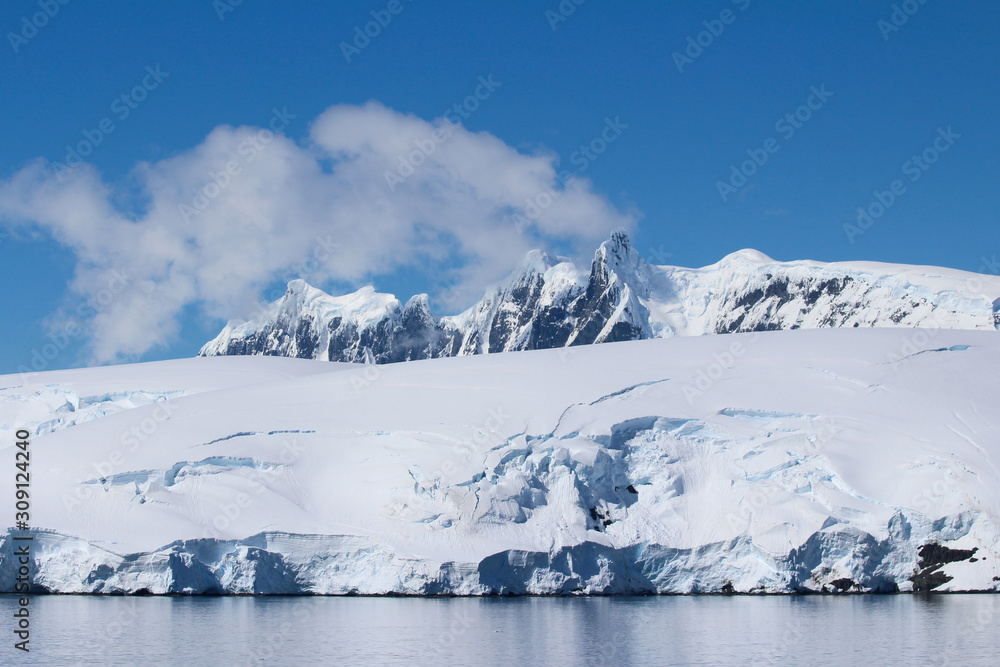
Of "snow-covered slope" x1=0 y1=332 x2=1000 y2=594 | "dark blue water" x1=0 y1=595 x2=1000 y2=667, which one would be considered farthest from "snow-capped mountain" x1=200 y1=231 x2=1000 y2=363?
"dark blue water" x1=0 y1=595 x2=1000 y2=667

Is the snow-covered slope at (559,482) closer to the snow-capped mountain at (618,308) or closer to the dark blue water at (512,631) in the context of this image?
the dark blue water at (512,631)

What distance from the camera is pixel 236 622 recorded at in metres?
22.5

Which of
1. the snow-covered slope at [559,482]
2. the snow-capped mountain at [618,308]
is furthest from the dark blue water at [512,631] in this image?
the snow-capped mountain at [618,308]

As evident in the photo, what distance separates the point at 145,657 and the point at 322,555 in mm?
11428

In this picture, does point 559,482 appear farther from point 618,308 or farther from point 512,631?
point 618,308

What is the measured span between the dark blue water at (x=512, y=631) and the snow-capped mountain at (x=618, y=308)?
67867 millimetres

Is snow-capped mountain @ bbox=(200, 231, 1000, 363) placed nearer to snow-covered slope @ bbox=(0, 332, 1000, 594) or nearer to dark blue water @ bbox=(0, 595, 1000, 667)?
snow-covered slope @ bbox=(0, 332, 1000, 594)

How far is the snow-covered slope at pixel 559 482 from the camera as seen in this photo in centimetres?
2845

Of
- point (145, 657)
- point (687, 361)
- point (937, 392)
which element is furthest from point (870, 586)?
point (145, 657)

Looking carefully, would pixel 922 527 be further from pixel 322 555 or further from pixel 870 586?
pixel 322 555

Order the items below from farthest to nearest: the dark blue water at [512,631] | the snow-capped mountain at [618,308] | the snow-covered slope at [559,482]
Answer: the snow-capped mountain at [618,308], the snow-covered slope at [559,482], the dark blue water at [512,631]

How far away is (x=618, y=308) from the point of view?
12306cm

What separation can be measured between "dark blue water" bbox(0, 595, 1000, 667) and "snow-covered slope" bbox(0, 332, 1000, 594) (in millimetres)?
1288

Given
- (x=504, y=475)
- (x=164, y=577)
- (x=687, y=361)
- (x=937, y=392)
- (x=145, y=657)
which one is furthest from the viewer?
(x=687, y=361)
